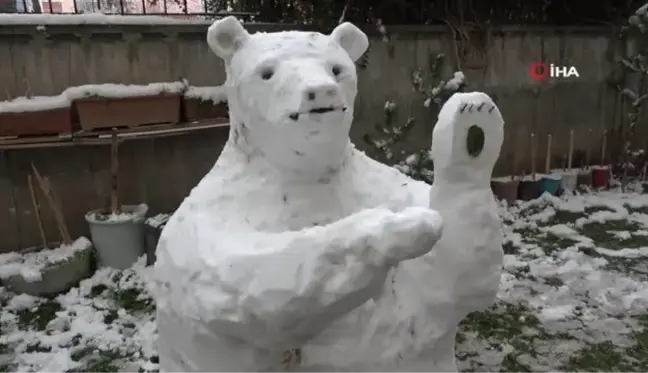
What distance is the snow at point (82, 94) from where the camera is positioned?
3418mm

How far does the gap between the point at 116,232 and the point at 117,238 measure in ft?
0.12

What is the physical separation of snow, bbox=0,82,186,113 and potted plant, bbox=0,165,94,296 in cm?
36

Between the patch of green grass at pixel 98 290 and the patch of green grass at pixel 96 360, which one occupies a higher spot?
the patch of green grass at pixel 98 290

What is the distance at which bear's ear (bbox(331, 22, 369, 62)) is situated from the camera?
128 centimetres

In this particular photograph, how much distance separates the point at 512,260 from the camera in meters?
3.78

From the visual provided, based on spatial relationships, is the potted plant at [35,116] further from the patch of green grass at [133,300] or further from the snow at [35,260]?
the patch of green grass at [133,300]

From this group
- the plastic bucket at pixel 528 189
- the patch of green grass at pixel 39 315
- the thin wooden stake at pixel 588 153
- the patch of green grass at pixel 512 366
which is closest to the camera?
the patch of green grass at pixel 512 366

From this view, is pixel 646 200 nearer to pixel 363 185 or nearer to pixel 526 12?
pixel 526 12

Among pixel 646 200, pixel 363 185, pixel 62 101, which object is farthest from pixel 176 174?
pixel 646 200

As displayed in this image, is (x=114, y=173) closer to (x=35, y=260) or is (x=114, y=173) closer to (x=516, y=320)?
(x=35, y=260)

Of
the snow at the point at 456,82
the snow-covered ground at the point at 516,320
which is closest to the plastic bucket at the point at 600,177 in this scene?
the snow-covered ground at the point at 516,320

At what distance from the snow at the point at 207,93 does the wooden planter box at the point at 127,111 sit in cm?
7

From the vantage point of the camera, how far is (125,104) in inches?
143

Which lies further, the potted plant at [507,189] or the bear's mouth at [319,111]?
the potted plant at [507,189]
